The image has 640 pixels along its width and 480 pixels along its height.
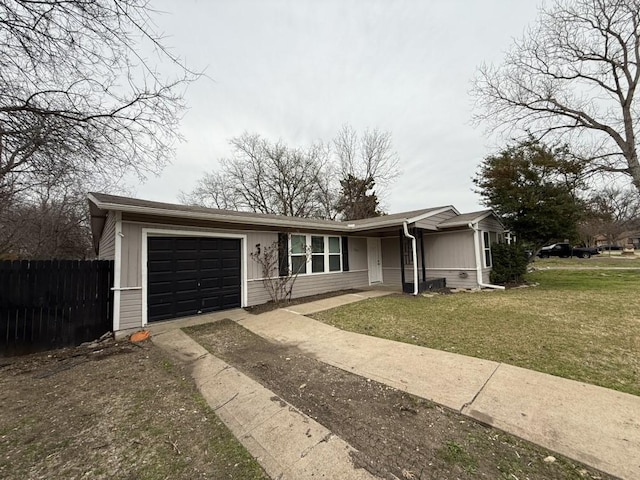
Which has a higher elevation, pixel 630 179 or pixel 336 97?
pixel 336 97

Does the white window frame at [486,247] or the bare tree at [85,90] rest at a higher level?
the bare tree at [85,90]

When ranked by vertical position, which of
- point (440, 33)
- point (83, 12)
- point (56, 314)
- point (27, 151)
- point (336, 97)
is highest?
point (336, 97)

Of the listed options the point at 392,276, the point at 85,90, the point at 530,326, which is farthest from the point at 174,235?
the point at 392,276

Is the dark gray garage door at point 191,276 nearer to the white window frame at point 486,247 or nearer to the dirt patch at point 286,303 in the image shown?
the dirt patch at point 286,303

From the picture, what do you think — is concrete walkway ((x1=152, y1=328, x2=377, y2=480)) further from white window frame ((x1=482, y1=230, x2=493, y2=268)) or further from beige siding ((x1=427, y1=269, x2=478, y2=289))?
white window frame ((x1=482, y1=230, x2=493, y2=268))

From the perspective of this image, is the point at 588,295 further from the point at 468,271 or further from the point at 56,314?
the point at 56,314

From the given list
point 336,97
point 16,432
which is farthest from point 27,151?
point 336,97

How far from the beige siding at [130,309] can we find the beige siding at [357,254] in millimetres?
7577

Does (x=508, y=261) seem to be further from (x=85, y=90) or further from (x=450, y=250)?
(x=85, y=90)

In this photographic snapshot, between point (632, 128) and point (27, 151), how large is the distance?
67.7 feet

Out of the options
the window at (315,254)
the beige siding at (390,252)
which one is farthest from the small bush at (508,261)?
the window at (315,254)

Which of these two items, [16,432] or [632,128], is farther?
[632,128]

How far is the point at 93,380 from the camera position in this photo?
12.1 feet

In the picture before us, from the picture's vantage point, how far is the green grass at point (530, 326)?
3.65m
